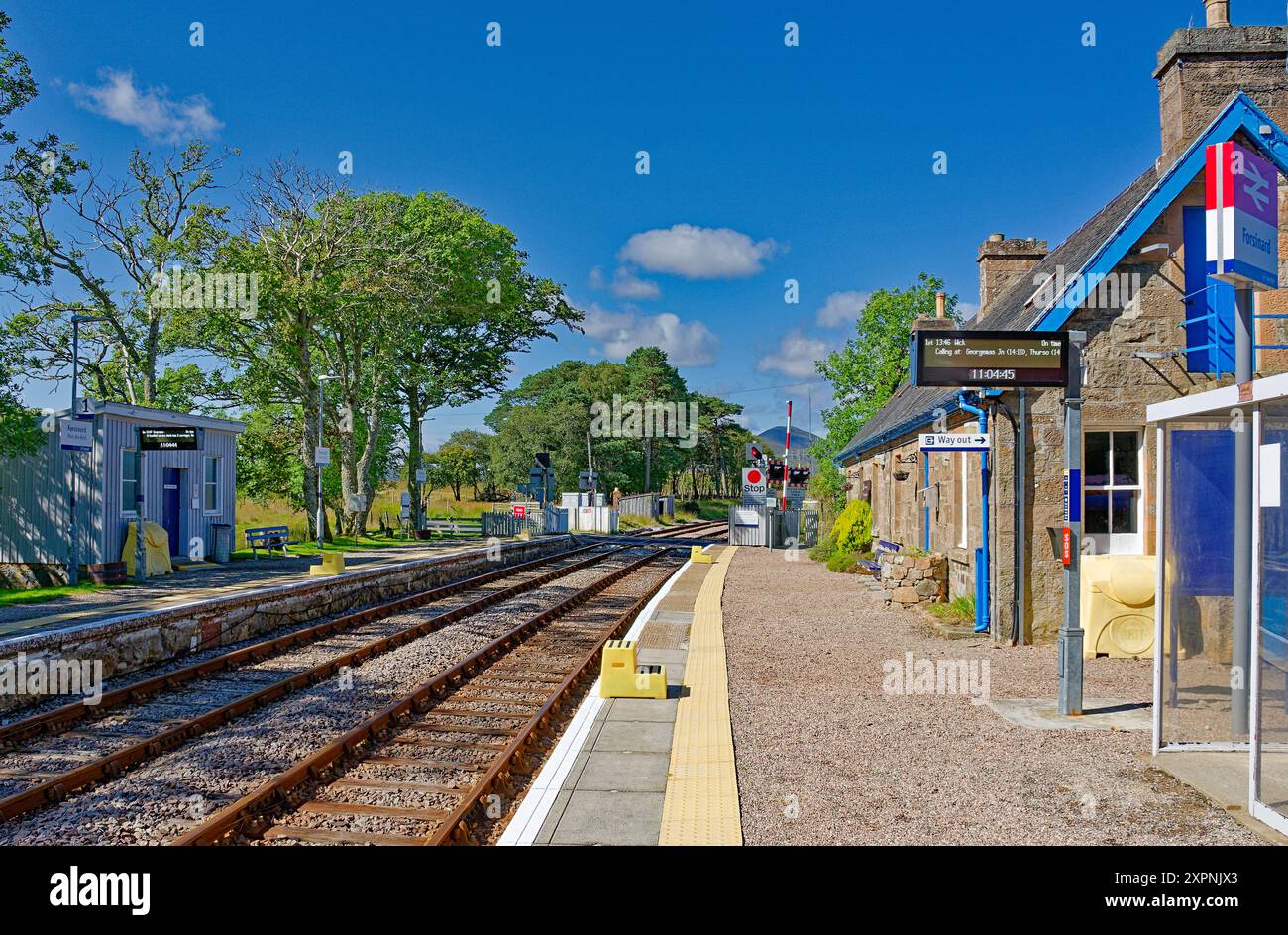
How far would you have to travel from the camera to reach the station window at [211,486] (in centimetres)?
2370

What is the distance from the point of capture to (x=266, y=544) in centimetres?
2650

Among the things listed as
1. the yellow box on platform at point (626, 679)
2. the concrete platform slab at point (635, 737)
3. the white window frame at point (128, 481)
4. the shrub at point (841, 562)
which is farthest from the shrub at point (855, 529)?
the white window frame at point (128, 481)

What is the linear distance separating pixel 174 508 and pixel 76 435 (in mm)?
5699

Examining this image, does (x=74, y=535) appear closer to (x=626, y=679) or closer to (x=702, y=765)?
(x=626, y=679)

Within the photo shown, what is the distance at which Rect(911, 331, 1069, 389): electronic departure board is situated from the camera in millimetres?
8812

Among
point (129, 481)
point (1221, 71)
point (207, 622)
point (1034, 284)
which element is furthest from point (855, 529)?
point (129, 481)

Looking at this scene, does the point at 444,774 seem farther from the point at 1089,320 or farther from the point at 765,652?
the point at 1089,320

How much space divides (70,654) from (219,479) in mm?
14423

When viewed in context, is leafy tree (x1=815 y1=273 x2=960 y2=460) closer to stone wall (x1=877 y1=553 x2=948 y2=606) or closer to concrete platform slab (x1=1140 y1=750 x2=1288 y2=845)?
stone wall (x1=877 y1=553 x2=948 y2=606)

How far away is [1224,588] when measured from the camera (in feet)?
24.0

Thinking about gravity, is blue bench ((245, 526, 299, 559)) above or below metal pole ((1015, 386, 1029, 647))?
below

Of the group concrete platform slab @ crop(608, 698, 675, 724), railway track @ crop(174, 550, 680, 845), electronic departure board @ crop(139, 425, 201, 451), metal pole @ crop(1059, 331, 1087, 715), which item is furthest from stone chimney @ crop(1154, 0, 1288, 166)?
electronic departure board @ crop(139, 425, 201, 451)

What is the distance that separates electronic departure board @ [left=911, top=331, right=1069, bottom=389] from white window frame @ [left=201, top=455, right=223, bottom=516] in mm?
20102

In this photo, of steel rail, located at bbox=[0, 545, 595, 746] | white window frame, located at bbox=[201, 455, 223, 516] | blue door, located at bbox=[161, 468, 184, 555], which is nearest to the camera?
steel rail, located at bbox=[0, 545, 595, 746]
